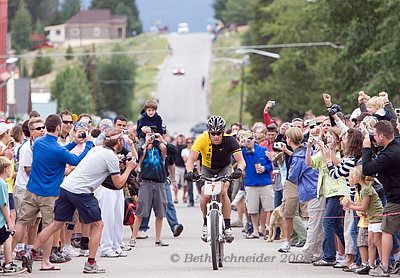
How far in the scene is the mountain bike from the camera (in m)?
9.61

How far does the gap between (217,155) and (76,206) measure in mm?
2547

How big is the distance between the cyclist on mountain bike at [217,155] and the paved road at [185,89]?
63.7 meters

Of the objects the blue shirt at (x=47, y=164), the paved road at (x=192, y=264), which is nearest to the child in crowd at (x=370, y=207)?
the paved road at (x=192, y=264)

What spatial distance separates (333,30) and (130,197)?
912 inches

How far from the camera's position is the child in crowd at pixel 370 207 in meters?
Answer: 9.14

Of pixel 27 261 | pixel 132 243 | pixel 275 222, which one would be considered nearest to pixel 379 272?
pixel 275 222

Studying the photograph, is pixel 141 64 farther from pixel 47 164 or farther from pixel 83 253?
pixel 47 164

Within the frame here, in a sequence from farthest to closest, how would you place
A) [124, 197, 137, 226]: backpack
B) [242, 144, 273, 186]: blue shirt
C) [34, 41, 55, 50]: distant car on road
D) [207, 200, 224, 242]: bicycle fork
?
[34, 41, 55, 50]: distant car on road, [242, 144, 273, 186]: blue shirt, [124, 197, 137, 226]: backpack, [207, 200, 224, 242]: bicycle fork

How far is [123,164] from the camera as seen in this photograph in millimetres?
11508

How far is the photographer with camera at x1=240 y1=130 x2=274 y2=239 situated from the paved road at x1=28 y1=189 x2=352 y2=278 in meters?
0.68

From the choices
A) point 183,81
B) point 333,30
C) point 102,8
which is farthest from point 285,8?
point 102,8

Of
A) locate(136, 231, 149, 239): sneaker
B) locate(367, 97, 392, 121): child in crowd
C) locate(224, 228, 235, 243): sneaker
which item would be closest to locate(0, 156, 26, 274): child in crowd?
locate(224, 228, 235, 243): sneaker

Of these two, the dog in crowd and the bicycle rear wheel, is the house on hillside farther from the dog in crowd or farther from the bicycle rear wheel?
the bicycle rear wheel

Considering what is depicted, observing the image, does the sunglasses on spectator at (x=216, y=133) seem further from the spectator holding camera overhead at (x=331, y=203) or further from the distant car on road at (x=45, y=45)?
the distant car on road at (x=45, y=45)
